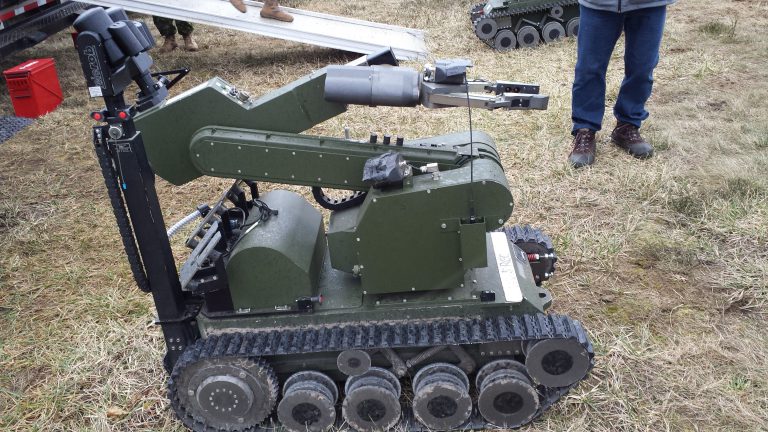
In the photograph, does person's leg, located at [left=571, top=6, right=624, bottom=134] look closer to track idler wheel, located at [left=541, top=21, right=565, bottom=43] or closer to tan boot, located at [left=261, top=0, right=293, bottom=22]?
track idler wheel, located at [left=541, top=21, right=565, bottom=43]

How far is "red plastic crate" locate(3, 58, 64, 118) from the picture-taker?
8.26 m

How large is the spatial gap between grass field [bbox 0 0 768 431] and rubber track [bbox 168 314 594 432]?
1.85 feet

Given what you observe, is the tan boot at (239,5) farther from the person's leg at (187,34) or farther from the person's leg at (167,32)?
the person's leg at (167,32)

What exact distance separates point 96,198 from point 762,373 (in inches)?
230

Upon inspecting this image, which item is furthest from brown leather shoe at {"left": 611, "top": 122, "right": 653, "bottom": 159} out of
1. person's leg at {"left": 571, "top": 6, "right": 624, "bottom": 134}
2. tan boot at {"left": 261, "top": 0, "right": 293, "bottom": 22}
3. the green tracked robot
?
tan boot at {"left": 261, "top": 0, "right": 293, "bottom": 22}

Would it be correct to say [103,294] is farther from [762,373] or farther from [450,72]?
[762,373]

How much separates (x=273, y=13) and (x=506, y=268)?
25.3 feet

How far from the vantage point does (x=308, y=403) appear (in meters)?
3.36

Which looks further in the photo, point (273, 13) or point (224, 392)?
point (273, 13)

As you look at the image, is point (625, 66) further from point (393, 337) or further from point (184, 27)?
point (184, 27)

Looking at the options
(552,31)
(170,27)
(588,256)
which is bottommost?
(588,256)

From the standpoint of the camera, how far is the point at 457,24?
11633 mm

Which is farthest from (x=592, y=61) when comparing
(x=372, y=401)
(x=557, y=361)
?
(x=372, y=401)

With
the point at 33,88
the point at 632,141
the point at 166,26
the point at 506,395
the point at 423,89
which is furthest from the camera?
the point at 166,26
